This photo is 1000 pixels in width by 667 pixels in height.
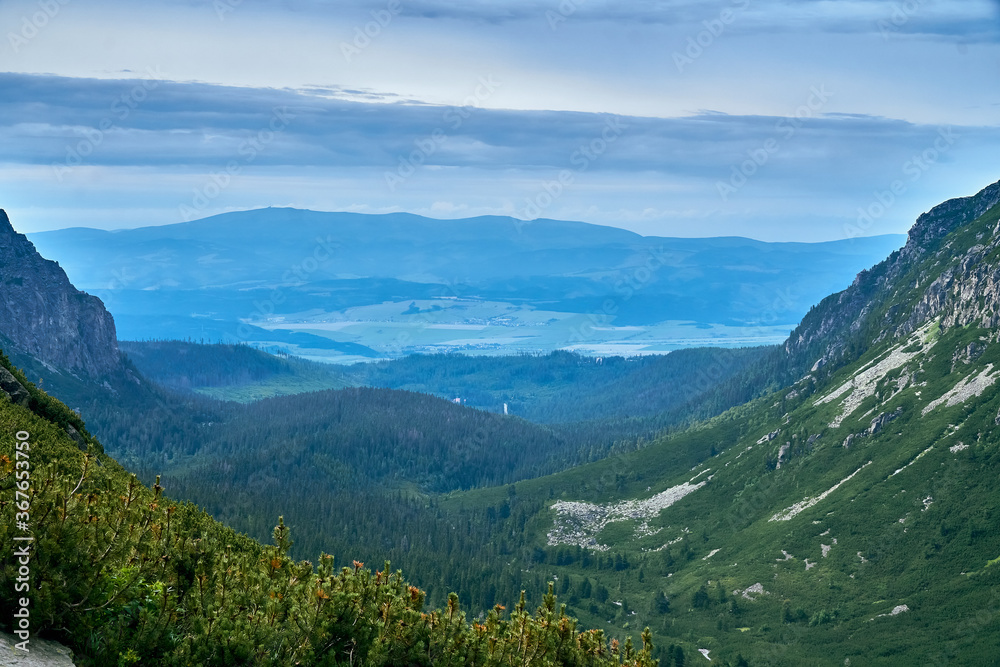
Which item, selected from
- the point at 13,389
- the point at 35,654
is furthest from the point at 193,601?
the point at 13,389

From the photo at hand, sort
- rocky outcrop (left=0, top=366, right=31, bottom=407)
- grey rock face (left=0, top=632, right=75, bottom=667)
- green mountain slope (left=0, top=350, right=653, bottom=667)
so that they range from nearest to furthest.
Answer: grey rock face (left=0, top=632, right=75, bottom=667)
green mountain slope (left=0, top=350, right=653, bottom=667)
rocky outcrop (left=0, top=366, right=31, bottom=407)

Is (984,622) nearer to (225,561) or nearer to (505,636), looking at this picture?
(505,636)

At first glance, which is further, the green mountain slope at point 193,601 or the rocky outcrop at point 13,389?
the rocky outcrop at point 13,389

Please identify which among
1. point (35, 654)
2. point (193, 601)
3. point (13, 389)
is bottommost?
point (35, 654)

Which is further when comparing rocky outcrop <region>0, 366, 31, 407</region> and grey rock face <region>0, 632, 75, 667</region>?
rocky outcrop <region>0, 366, 31, 407</region>

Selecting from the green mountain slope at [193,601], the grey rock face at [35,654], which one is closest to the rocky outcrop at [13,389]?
the green mountain slope at [193,601]

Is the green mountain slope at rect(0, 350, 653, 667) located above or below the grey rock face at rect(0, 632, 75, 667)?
above

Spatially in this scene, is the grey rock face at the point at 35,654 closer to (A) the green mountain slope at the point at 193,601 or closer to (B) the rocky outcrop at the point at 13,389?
(A) the green mountain slope at the point at 193,601

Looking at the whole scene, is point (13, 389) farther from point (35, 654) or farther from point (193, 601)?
point (35, 654)

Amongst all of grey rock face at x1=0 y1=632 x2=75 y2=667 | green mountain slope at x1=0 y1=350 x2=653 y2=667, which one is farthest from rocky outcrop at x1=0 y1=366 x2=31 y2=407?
grey rock face at x1=0 y1=632 x2=75 y2=667

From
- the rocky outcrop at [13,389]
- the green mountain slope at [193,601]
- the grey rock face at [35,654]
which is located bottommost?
the grey rock face at [35,654]

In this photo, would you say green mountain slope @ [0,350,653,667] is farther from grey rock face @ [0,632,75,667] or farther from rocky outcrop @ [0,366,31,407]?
rocky outcrop @ [0,366,31,407]

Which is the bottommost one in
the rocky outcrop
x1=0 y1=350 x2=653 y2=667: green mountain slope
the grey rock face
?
the grey rock face

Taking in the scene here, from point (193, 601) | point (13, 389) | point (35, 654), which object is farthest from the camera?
point (13, 389)
